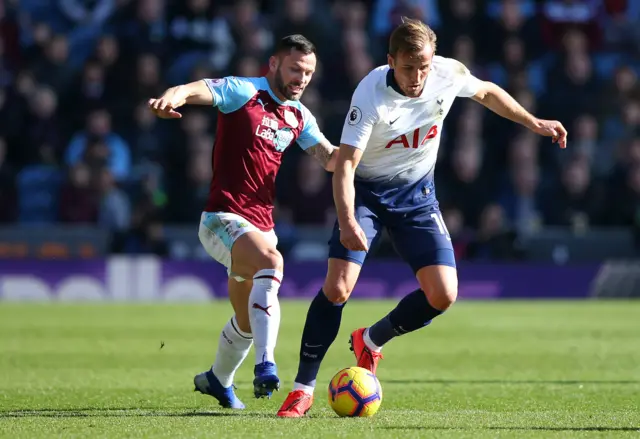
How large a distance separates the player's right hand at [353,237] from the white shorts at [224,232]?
30.9 inches

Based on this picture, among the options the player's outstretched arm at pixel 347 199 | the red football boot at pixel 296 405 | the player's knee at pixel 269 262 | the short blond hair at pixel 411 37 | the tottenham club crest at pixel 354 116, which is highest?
the short blond hair at pixel 411 37

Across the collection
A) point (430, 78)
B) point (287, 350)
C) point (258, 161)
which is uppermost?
point (430, 78)

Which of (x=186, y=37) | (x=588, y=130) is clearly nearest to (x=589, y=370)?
(x=588, y=130)

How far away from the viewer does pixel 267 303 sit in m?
6.73

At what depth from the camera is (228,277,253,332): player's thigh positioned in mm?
7230

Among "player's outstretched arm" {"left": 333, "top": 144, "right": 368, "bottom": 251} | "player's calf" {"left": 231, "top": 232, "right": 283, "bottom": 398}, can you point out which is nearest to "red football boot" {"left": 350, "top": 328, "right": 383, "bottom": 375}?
"player's calf" {"left": 231, "top": 232, "right": 283, "bottom": 398}

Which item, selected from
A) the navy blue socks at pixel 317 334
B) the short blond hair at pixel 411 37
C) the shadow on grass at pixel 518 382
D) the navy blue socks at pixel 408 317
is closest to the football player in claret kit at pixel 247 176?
the navy blue socks at pixel 317 334

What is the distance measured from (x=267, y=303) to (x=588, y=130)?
13.8m

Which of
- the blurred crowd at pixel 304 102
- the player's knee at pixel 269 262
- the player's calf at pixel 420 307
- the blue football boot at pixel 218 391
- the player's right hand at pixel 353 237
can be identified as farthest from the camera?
the blurred crowd at pixel 304 102

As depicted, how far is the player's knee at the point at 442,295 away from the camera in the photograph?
711 cm

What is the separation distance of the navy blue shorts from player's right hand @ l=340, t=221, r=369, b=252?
74cm

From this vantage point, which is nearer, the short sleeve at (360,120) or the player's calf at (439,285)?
the short sleeve at (360,120)

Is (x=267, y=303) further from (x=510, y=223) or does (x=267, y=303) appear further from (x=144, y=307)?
(x=510, y=223)

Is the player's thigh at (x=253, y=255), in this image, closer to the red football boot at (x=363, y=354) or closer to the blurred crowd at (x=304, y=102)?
the red football boot at (x=363, y=354)
